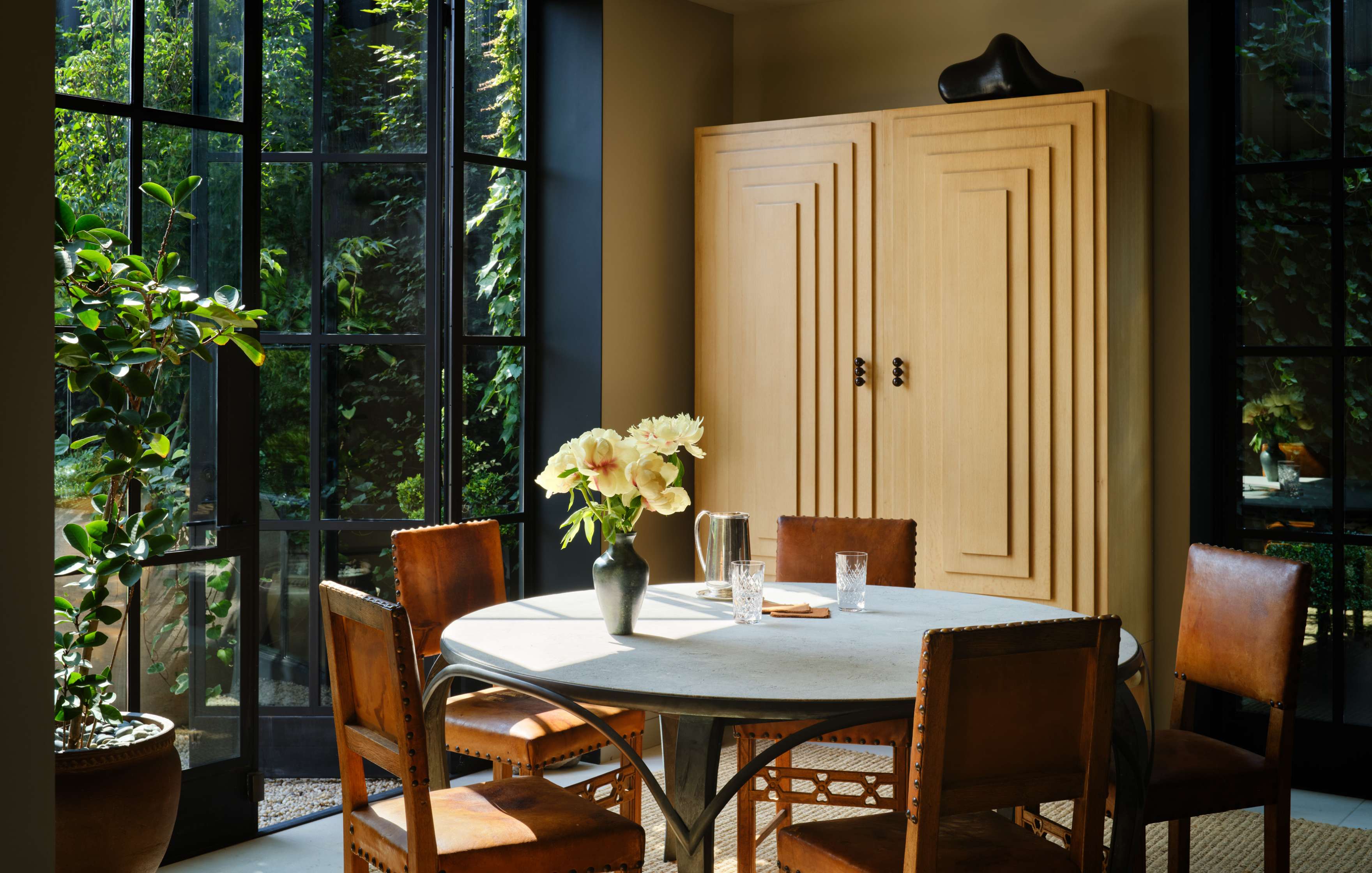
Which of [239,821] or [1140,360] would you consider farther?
[1140,360]

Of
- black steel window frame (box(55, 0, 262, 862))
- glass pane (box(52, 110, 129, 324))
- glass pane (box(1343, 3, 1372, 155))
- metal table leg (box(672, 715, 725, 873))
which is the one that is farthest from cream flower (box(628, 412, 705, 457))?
glass pane (box(1343, 3, 1372, 155))

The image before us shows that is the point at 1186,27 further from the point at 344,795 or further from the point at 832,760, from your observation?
the point at 344,795

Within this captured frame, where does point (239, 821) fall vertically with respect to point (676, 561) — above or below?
below

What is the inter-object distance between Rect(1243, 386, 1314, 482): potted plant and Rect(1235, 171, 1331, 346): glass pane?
0.56 ft

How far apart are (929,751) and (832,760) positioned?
7.73ft

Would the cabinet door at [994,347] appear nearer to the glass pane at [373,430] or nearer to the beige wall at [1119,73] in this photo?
the beige wall at [1119,73]

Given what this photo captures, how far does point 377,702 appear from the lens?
2.01m

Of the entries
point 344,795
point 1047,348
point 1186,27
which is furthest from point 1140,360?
point 344,795

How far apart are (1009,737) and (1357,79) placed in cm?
293

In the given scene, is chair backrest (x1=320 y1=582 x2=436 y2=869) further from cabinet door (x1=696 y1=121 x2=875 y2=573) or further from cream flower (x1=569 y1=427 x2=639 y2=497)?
cabinet door (x1=696 y1=121 x2=875 y2=573)

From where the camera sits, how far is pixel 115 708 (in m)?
2.74

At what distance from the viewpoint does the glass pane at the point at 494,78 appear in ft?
13.0

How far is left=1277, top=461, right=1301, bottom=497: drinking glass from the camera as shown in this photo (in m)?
3.80

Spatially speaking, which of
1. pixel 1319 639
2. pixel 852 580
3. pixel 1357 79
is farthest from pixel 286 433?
pixel 1357 79
